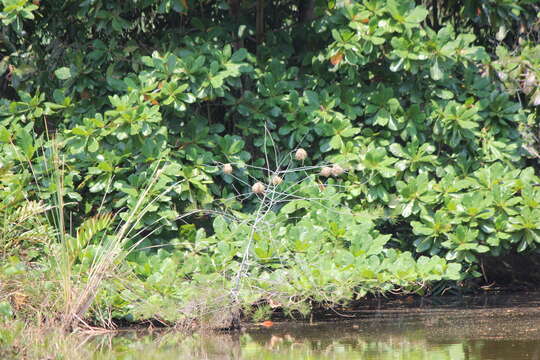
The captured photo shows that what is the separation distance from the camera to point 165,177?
572 centimetres

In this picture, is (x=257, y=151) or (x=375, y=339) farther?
(x=257, y=151)

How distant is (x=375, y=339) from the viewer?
15.9 ft

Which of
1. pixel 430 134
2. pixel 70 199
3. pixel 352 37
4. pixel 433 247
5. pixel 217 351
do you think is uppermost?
pixel 352 37

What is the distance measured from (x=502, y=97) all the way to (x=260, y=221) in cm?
216

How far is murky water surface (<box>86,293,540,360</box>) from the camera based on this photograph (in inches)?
173

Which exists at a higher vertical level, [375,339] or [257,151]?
[257,151]

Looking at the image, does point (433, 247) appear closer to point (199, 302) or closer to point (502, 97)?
point (502, 97)

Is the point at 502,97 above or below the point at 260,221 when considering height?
above

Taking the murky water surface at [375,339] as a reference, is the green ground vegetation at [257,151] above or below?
above

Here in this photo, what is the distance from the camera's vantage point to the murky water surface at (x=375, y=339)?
439cm

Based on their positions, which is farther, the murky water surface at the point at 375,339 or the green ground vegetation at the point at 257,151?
the green ground vegetation at the point at 257,151

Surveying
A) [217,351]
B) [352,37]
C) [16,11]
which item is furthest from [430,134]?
[16,11]

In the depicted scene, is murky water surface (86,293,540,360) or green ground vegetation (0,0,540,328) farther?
green ground vegetation (0,0,540,328)

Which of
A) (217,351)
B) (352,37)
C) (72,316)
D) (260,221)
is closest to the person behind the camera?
(217,351)
